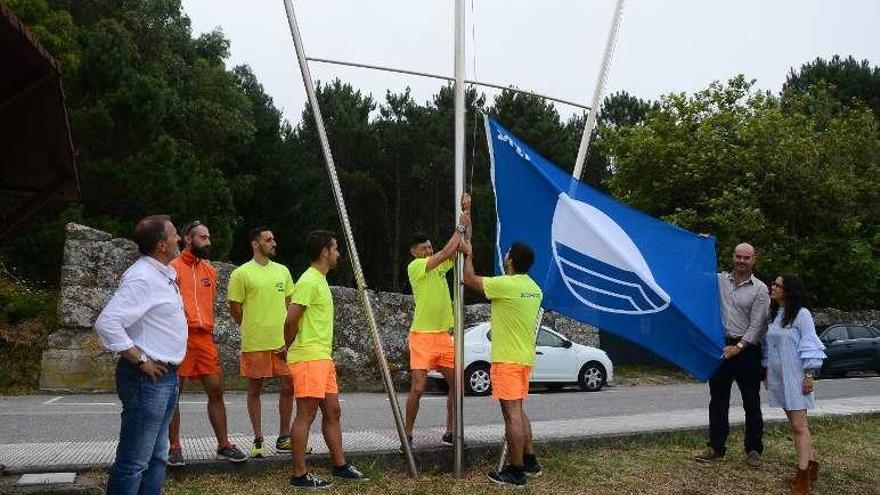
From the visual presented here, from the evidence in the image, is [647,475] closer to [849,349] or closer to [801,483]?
[801,483]

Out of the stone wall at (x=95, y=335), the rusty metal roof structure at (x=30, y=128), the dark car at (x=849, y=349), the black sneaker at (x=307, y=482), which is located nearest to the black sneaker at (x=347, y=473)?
the black sneaker at (x=307, y=482)

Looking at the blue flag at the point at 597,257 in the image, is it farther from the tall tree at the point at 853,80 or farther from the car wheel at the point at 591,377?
the tall tree at the point at 853,80

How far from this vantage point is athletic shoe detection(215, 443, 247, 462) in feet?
22.0

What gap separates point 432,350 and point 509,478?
1324 millimetres

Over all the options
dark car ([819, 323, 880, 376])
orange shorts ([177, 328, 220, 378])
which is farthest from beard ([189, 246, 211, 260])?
dark car ([819, 323, 880, 376])

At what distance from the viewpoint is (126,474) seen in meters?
4.93

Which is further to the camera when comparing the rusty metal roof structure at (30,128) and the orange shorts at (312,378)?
the orange shorts at (312,378)

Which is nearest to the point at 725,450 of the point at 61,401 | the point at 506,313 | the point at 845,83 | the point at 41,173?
the point at 506,313

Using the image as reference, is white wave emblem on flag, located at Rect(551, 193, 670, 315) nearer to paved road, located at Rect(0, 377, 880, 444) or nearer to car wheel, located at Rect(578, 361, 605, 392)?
paved road, located at Rect(0, 377, 880, 444)

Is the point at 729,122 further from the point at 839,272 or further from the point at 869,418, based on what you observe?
the point at 869,418

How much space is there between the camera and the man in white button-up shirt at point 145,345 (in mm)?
4914

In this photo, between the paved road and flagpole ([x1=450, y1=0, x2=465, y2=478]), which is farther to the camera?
the paved road

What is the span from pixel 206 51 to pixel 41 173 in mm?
31681

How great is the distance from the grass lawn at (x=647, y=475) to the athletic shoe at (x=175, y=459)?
121mm
